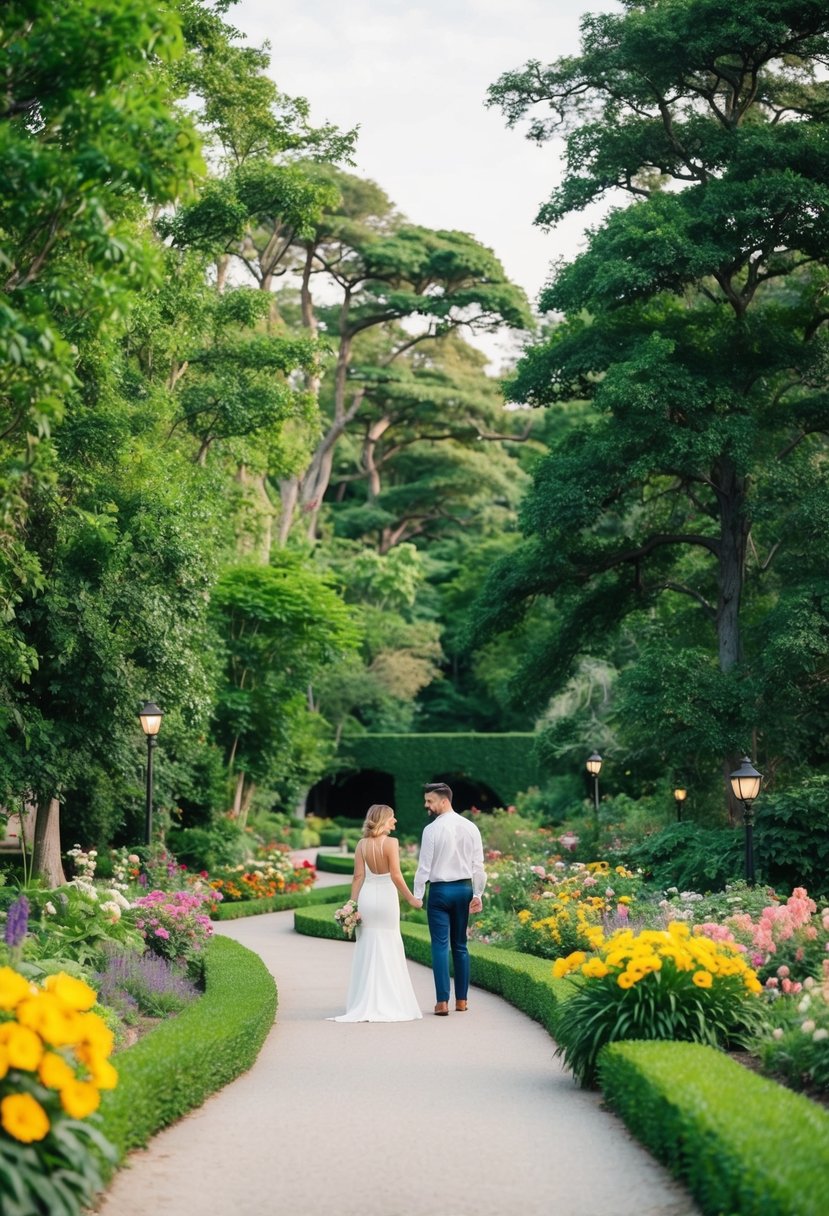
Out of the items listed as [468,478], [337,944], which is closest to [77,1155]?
[337,944]

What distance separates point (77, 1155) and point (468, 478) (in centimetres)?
3786

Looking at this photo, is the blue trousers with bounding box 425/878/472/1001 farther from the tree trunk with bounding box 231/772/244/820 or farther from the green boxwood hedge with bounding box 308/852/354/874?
the green boxwood hedge with bounding box 308/852/354/874

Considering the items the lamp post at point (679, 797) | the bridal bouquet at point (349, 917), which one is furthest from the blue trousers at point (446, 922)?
the lamp post at point (679, 797)

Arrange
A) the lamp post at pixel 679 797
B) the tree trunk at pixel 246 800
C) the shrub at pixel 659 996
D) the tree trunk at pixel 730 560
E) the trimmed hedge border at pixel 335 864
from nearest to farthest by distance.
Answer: the shrub at pixel 659 996 < the tree trunk at pixel 730 560 < the lamp post at pixel 679 797 < the tree trunk at pixel 246 800 < the trimmed hedge border at pixel 335 864

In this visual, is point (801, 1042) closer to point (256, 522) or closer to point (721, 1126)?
point (721, 1126)

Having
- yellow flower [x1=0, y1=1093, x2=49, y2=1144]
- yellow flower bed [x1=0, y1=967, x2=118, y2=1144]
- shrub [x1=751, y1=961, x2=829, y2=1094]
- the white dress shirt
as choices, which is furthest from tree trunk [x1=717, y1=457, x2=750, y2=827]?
yellow flower [x1=0, y1=1093, x2=49, y2=1144]

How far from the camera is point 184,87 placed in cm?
2261

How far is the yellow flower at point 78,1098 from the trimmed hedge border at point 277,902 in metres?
17.3

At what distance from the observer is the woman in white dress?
10711 millimetres

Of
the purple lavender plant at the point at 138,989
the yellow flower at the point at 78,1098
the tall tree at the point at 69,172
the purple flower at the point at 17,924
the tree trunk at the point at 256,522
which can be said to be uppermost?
the tree trunk at the point at 256,522

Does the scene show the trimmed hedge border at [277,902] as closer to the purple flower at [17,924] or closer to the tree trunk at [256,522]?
the tree trunk at [256,522]

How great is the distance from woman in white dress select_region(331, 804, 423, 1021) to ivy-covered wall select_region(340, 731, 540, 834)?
31628mm

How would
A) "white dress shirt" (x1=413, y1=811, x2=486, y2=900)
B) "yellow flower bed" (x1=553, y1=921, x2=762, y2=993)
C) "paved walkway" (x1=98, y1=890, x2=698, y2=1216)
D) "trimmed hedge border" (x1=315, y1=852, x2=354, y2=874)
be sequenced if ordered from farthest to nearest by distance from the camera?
"trimmed hedge border" (x1=315, y1=852, x2=354, y2=874) → "white dress shirt" (x1=413, y1=811, x2=486, y2=900) → "yellow flower bed" (x1=553, y1=921, x2=762, y2=993) → "paved walkway" (x1=98, y1=890, x2=698, y2=1216)

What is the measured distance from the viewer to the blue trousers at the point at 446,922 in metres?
10.7
